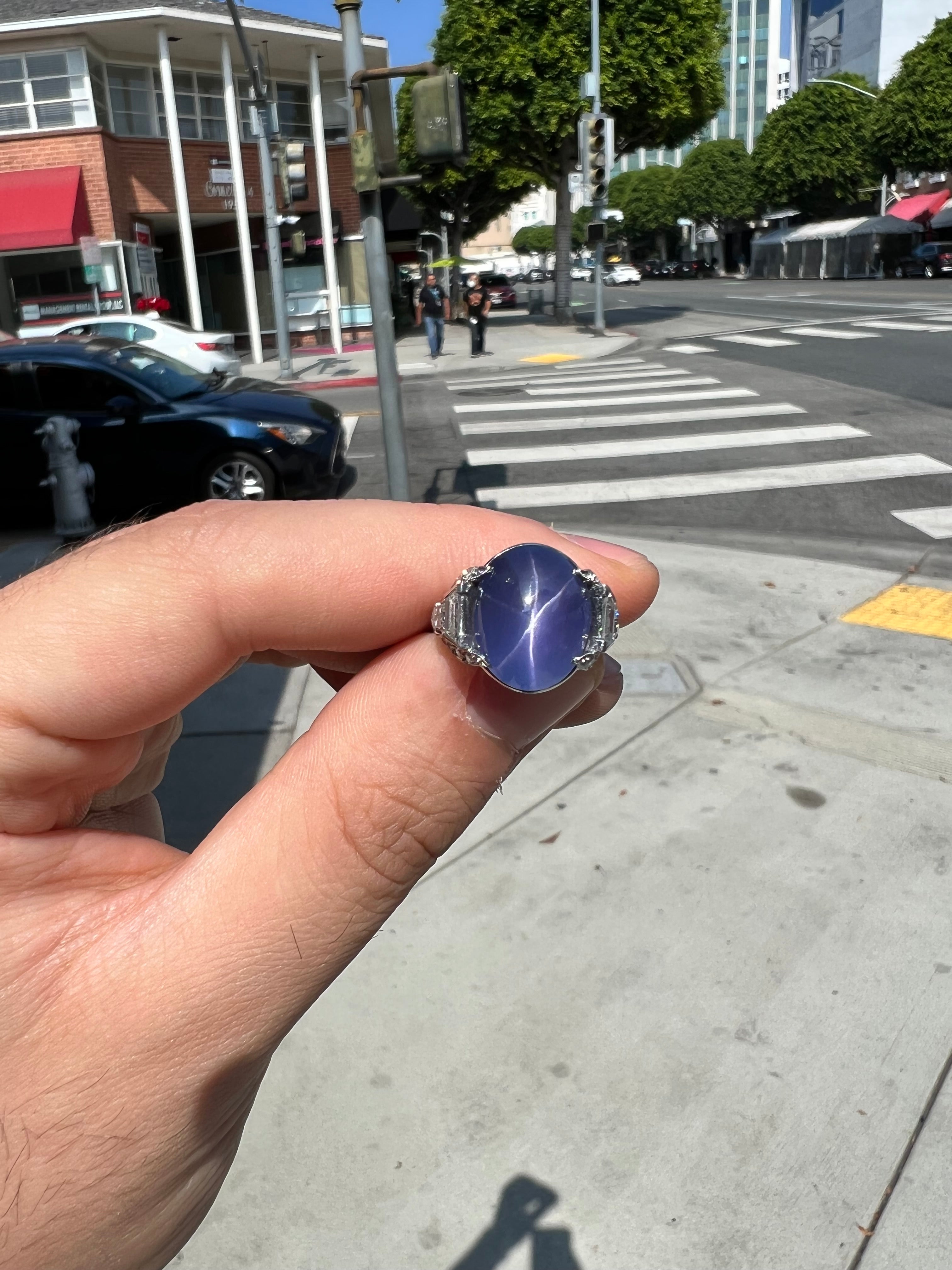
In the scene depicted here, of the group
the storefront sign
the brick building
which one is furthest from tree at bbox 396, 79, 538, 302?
the storefront sign

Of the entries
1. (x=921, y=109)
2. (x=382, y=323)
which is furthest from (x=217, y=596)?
(x=921, y=109)

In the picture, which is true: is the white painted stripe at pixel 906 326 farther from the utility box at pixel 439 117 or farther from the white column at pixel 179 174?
the utility box at pixel 439 117

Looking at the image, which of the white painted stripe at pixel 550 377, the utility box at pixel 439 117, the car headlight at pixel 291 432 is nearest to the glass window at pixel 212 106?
the white painted stripe at pixel 550 377

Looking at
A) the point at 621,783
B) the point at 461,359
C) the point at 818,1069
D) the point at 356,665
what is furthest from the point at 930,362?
the point at 356,665

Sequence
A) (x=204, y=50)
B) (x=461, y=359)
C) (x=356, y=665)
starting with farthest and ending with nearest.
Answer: (x=204, y=50) → (x=461, y=359) → (x=356, y=665)

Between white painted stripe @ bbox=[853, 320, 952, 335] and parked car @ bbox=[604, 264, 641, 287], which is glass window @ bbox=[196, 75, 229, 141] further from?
parked car @ bbox=[604, 264, 641, 287]

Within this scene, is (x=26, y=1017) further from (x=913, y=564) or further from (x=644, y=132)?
(x=644, y=132)
